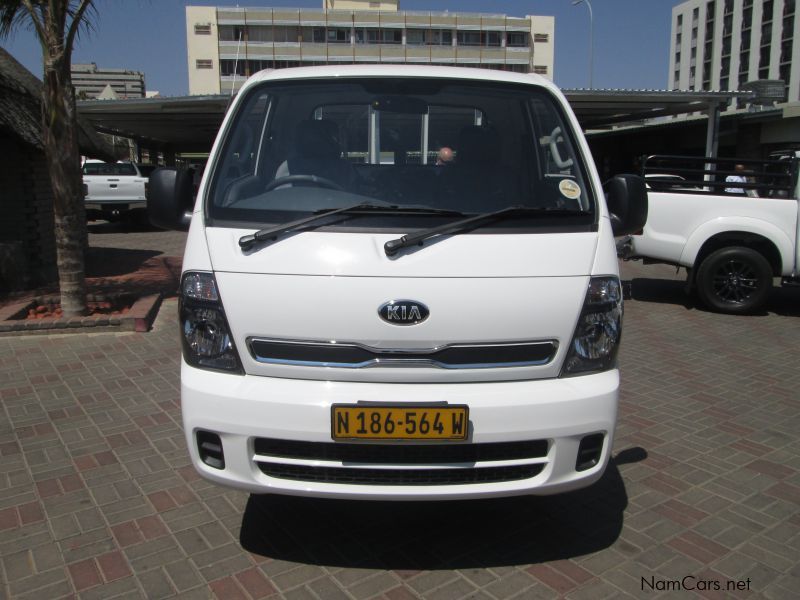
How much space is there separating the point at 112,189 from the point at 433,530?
18206 mm

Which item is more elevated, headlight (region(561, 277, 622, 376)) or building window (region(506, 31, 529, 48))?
building window (region(506, 31, 529, 48))

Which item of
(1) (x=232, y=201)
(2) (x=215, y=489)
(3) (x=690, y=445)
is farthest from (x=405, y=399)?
(3) (x=690, y=445)

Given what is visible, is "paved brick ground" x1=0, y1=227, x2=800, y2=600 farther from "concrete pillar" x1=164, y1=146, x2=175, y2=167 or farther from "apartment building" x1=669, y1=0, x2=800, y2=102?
"apartment building" x1=669, y1=0, x2=800, y2=102

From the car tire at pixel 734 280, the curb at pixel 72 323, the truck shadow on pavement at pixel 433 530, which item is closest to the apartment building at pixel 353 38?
the curb at pixel 72 323

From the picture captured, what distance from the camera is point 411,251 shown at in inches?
110

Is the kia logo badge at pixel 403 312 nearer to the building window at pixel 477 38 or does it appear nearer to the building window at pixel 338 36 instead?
the building window at pixel 338 36

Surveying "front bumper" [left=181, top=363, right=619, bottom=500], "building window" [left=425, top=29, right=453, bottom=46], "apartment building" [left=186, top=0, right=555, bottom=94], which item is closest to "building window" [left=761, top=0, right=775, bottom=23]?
"apartment building" [left=186, top=0, right=555, bottom=94]

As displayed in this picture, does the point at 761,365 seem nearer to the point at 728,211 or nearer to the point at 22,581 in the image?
the point at 728,211

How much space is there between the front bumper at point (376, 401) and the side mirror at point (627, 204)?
3.33 ft

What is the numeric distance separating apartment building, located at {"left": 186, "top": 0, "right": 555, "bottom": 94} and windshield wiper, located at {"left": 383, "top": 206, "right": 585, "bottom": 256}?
79.6 meters

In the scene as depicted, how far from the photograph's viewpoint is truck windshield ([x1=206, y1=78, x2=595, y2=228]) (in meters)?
3.21

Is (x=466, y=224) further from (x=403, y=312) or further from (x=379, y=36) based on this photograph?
(x=379, y=36)

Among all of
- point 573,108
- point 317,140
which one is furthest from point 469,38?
point 317,140

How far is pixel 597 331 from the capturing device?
2.87 m
